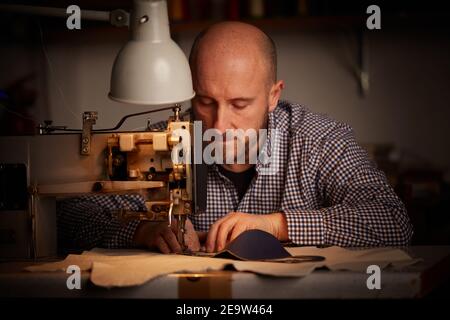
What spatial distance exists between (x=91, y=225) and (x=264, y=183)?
670 mm

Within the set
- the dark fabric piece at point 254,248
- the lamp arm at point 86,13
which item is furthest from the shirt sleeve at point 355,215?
the lamp arm at point 86,13

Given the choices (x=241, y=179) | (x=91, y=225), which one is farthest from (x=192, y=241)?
(x=241, y=179)

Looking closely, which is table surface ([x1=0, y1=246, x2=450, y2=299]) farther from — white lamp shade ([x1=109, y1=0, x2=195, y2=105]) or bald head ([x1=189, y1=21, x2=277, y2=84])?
bald head ([x1=189, y1=21, x2=277, y2=84])

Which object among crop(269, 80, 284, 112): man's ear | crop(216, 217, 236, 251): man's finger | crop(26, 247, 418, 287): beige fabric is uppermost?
crop(269, 80, 284, 112): man's ear

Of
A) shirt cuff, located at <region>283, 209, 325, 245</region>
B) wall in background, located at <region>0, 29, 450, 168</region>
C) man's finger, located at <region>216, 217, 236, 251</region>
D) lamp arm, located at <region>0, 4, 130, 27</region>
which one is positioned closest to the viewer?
lamp arm, located at <region>0, 4, 130, 27</region>

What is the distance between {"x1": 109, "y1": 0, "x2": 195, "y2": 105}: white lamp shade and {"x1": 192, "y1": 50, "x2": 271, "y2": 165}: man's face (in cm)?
71

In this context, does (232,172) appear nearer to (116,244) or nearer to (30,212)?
(116,244)

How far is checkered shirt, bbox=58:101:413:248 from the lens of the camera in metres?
2.22

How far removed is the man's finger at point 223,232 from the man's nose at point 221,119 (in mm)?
508

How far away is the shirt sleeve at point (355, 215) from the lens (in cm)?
219

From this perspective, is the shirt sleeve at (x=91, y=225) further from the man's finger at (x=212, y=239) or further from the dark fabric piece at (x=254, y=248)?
the dark fabric piece at (x=254, y=248)

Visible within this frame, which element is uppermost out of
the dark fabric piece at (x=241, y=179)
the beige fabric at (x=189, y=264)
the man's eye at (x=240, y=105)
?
the man's eye at (x=240, y=105)

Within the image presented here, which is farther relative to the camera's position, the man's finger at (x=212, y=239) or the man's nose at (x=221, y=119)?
the man's nose at (x=221, y=119)

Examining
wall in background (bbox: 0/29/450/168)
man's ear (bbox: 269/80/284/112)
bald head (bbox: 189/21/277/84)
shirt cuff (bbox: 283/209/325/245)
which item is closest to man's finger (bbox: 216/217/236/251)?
shirt cuff (bbox: 283/209/325/245)
